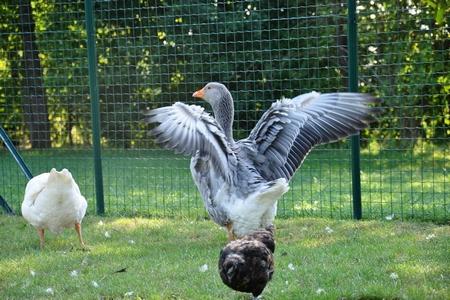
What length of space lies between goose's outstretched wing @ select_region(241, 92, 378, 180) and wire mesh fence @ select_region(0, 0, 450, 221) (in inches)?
87.9

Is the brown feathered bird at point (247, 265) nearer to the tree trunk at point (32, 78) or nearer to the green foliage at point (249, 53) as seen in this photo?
the green foliage at point (249, 53)

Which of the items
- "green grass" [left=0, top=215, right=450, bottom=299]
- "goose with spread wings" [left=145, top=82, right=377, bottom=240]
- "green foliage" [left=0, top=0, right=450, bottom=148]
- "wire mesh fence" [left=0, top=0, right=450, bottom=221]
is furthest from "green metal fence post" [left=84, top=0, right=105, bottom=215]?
"goose with spread wings" [left=145, top=82, right=377, bottom=240]

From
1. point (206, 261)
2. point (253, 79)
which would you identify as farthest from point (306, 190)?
point (206, 261)

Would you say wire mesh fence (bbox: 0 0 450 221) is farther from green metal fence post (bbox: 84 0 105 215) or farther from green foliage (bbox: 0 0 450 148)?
green metal fence post (bbox: 84 0 105 215)

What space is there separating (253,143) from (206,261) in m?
1.25

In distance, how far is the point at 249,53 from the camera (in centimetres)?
1216

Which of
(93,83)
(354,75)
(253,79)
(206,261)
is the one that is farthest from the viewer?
(253,79)

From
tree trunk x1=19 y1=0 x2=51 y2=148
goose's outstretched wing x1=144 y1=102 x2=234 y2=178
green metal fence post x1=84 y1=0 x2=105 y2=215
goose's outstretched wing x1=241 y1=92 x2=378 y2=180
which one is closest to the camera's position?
goose's outstretched wing x1=144 y1=102 x2=234 y2=178

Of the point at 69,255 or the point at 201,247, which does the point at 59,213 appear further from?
the point at 201,247

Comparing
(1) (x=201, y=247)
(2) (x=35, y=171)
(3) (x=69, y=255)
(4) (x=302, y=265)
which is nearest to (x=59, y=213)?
(3) (x=69, y=255)

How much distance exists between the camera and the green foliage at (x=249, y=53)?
10.4m

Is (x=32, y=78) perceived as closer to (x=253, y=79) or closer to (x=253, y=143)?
(x=253, y=79)

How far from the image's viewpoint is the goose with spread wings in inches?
229

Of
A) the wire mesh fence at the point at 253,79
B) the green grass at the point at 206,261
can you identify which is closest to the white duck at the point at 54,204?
the green grass at the point at 206,261
